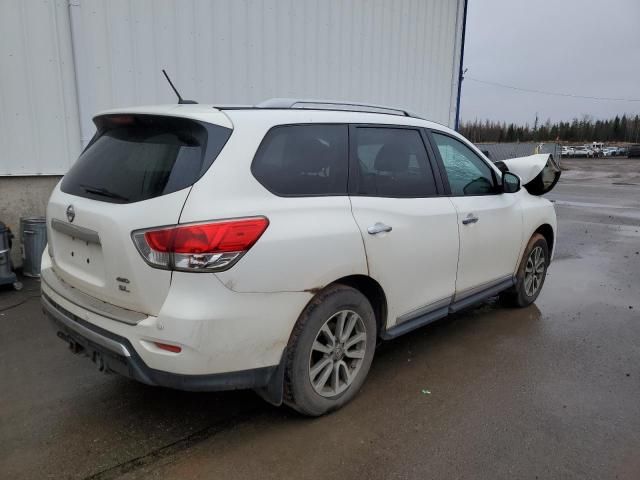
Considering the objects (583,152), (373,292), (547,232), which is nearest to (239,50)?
(547,232)

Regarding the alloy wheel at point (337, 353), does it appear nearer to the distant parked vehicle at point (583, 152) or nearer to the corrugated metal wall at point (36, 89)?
the corrugated metal wall at point (36, 89)

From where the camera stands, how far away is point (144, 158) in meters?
2.68

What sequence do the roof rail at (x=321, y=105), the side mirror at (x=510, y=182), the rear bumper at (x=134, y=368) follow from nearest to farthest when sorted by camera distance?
the rear bumper at (x=134, y=368) → the roof rail at (x=321, y=105) → the side mirror at (x=510, y=182)

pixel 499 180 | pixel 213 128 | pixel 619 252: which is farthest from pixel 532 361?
pixel 619 252

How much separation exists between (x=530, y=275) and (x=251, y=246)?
11.8 ft

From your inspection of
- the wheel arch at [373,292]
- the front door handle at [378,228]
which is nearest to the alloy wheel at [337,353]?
the wheel arch at [373,292]

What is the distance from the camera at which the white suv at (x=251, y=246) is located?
2.37 m

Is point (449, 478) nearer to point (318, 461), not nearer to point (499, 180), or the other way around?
point (318, 461)

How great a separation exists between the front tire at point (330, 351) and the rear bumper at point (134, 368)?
0.65ft

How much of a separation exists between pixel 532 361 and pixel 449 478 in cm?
173

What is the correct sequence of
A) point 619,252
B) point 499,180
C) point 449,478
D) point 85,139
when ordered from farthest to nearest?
point 619,252 → point 85,139 → point 499,180 → point 449,478

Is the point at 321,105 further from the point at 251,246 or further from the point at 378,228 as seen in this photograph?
the point at 251,246

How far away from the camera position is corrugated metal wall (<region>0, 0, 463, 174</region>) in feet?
19.7

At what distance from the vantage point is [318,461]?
2641mm
